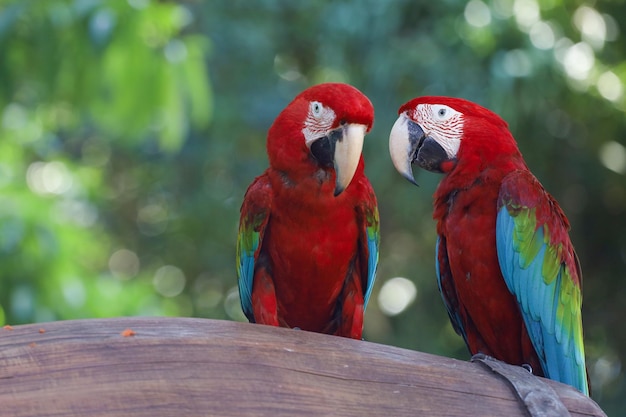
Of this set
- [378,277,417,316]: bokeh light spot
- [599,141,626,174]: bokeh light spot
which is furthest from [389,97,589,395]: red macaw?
[378,277,417,316]: bokeh light spot

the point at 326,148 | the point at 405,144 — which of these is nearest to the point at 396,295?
the point at 405,144

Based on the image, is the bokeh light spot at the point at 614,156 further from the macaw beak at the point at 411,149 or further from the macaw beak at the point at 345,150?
the macaw beak at the point at 345,150

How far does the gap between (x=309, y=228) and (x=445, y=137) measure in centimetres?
44

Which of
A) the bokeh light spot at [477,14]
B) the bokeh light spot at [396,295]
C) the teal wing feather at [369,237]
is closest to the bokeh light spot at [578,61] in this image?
the bokeh light spot at [477,14]

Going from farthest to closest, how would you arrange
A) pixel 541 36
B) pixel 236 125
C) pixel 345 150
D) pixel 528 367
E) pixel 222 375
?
pixel 236 125 < pixel 541 36 < pixel 528 367 < pixel 345 150 < pixel 222 375

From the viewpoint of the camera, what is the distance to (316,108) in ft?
6.90

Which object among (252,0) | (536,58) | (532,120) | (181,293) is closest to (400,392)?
(536,58)

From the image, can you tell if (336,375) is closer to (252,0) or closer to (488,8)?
(488,8)

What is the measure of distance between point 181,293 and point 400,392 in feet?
22.8

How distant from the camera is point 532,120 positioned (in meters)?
5.13

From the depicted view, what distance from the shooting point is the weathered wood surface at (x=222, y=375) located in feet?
4.31

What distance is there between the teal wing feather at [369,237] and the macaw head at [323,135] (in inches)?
5.9

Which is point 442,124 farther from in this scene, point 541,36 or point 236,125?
point 236,125

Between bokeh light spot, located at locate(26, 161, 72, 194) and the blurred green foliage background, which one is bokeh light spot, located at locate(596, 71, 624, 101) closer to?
the blurred green foliage background
